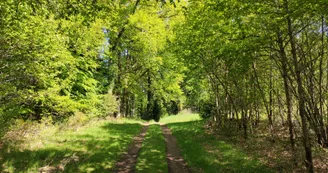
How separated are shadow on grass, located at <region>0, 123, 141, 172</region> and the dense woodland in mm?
1626

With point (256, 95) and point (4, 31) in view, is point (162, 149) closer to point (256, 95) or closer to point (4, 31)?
point (256, 95)

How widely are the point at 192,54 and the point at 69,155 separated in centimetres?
1012

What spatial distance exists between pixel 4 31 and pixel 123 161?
6.96 metres

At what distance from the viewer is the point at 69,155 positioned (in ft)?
32.9

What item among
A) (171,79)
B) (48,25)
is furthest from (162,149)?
(171,79)

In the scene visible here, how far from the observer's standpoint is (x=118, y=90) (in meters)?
27.8

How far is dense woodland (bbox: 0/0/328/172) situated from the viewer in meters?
7.77

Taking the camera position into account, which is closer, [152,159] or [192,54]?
[152,159]

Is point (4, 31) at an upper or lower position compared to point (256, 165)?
upper

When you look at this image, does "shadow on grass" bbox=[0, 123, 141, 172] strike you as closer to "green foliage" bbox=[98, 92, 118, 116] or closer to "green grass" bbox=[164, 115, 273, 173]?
"green grass" bbox=[164, 115, 273, 173]

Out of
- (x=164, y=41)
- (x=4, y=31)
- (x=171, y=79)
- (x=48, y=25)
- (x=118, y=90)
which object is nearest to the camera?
(x=4, y=31)

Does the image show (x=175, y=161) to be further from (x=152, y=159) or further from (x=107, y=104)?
(x=107, y=104)

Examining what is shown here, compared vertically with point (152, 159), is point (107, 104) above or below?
above

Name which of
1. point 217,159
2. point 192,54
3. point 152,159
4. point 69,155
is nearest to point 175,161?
point 152,159
